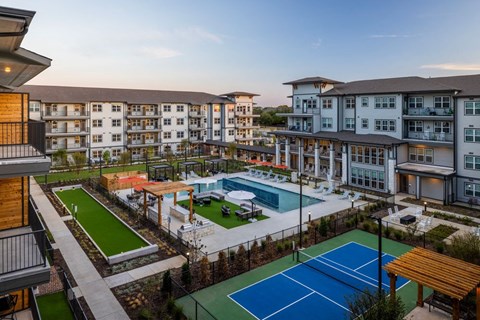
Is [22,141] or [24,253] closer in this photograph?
[24,253]

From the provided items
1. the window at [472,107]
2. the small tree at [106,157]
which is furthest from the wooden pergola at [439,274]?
the small tree at [106,157]

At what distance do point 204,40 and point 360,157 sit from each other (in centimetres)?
2928

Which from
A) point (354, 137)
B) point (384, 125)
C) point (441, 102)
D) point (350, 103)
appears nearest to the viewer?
point (441, 102)

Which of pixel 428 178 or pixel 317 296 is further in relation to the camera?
pixel 428 178

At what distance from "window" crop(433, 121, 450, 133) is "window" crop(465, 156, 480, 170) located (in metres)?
3.61

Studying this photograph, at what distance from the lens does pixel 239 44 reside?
2040 inches

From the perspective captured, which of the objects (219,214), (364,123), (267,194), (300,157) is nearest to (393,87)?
(364,123)

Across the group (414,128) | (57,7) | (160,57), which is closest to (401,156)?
(414,128)

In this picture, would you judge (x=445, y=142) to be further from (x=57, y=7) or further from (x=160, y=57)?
(x=160, y=57)

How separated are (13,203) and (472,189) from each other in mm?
33798

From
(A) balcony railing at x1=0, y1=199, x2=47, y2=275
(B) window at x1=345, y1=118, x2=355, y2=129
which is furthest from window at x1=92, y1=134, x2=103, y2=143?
(A) balcony railing at x1=0, y1=199, x2=47, y2=275

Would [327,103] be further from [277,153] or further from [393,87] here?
[277,153]

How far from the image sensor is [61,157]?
43812mm

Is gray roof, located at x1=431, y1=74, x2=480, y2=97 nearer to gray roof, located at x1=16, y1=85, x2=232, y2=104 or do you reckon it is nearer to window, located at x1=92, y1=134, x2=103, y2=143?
gray roof, located at x1=16, y1=85, x2=232, y2=104
